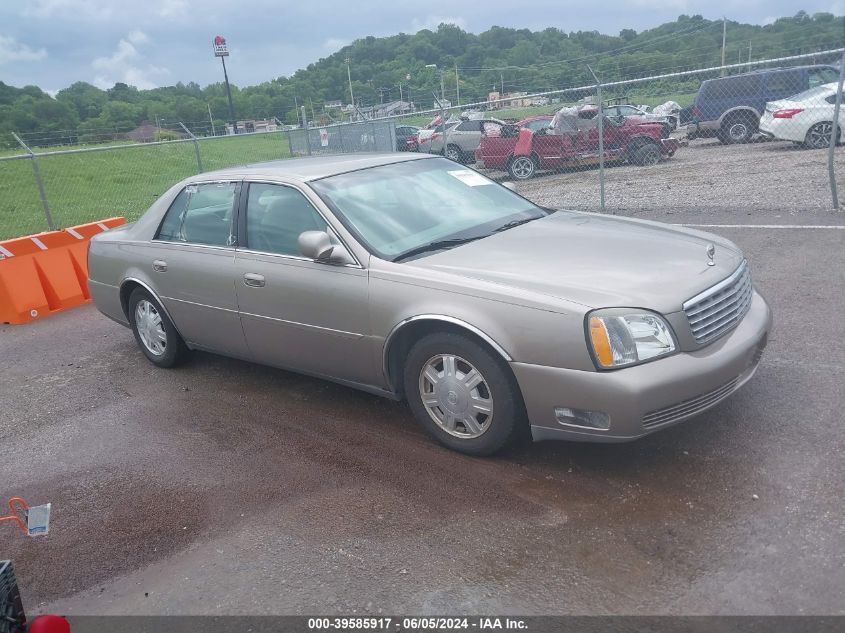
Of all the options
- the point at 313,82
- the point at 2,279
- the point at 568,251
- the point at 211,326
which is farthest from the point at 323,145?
the point at 313,82

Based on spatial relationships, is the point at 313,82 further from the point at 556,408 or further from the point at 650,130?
the point at 556,408

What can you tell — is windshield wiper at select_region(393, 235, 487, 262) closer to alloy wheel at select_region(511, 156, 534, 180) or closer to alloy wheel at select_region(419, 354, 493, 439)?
alloy wheel at select_region(419, 354, 493, 439)

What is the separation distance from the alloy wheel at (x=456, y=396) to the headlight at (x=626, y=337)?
63 cm

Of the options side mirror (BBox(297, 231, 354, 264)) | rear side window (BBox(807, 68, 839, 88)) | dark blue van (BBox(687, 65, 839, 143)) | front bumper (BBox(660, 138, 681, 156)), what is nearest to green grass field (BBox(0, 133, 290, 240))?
front bumper (BBox(660, 138, 681, 156))

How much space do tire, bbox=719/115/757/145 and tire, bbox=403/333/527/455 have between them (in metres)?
17.3

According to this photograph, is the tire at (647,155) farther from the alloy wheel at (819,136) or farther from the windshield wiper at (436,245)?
the windshield wiper at (436,245)

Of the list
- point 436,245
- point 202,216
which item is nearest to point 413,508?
point 436,245

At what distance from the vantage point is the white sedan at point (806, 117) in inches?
593

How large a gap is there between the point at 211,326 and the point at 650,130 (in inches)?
539

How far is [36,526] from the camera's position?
324 centimetres

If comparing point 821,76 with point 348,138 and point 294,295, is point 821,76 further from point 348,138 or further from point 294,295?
point 294,295

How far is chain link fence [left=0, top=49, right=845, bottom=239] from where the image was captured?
12.6m

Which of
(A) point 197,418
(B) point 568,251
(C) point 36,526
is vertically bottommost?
(A) point 197,418

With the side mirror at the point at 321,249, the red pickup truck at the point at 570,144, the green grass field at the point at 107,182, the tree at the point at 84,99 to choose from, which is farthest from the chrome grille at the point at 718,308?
the tree at the point at 84,99
